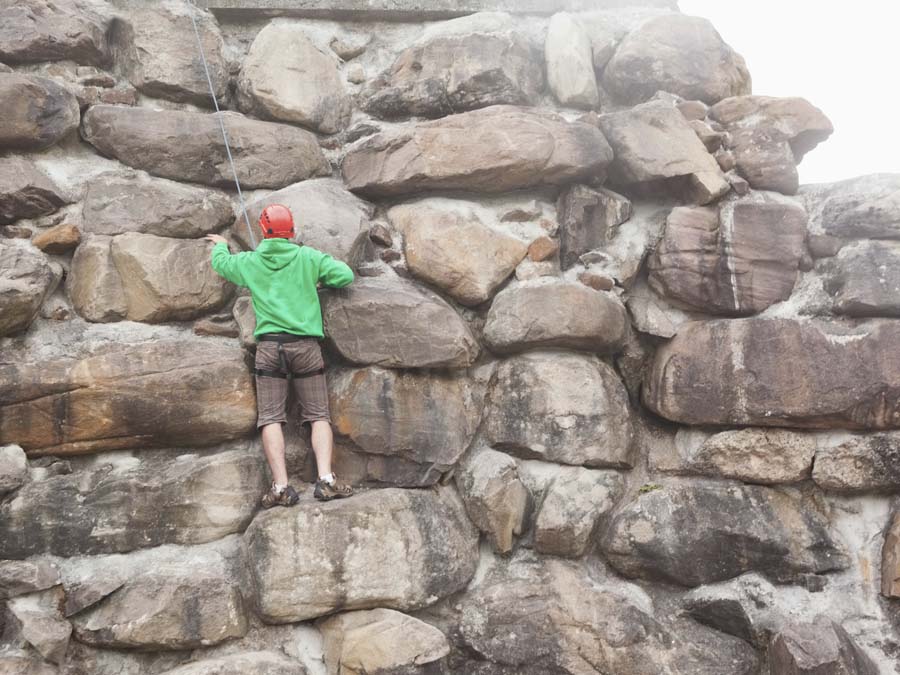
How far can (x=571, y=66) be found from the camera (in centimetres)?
589

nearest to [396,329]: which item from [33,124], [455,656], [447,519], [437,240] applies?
[437,240]

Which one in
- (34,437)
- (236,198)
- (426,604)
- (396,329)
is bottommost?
(426,604)

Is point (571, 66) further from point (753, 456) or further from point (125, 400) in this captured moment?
point (125, 400)

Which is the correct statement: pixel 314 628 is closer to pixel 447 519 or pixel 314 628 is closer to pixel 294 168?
pixel 447 519

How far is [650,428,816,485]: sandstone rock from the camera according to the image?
4699 millimetres

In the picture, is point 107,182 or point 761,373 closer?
point 761,373

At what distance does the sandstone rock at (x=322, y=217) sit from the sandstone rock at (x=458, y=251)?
0.37m

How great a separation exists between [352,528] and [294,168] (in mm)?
2752

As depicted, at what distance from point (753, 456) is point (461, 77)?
3.53 metres

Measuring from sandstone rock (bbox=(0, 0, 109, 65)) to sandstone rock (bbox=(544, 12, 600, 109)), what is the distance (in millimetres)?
3487

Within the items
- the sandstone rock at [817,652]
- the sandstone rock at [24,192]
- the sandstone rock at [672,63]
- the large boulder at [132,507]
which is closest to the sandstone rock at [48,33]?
the sandstone rock at [24,192]

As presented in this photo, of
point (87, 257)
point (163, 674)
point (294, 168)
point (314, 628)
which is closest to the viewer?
point (163, 674)

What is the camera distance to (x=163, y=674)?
398 cm

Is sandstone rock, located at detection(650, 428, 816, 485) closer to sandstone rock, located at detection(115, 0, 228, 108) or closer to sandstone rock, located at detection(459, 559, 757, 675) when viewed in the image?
sandstone rock, located at detection(459, 559, 757, 675)
